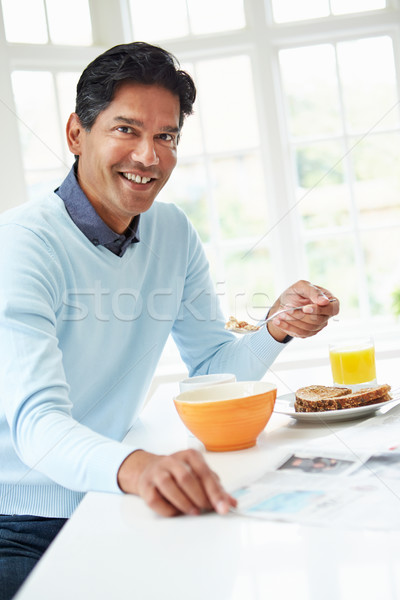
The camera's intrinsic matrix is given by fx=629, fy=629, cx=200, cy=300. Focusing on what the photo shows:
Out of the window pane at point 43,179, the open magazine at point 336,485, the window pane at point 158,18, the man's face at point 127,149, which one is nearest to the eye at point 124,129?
the man's face at point 127,149

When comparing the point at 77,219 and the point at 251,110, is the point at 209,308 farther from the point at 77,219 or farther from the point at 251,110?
the point at 251,110

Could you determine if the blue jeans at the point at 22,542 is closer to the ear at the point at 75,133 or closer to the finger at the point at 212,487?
the finger at the point at 212,487

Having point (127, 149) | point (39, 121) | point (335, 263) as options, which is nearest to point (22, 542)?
point (127, 149)

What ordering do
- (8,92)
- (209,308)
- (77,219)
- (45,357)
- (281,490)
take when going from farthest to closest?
(8,92) < (209,308) < (77,219) < (45,357) < (281,490)

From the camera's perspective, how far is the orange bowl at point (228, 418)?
90 cm

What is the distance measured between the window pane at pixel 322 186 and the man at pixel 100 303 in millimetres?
1620

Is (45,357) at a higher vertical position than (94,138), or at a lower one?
lower

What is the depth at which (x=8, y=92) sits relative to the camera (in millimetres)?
2705

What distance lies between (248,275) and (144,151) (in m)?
1.90

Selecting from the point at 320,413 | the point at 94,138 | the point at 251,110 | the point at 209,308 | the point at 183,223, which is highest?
the point at 251,110

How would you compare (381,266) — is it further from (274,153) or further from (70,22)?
(70,22)

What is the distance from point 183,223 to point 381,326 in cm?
180

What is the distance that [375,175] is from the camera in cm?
308

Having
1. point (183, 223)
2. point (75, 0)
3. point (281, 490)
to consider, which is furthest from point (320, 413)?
point (75, 0)
